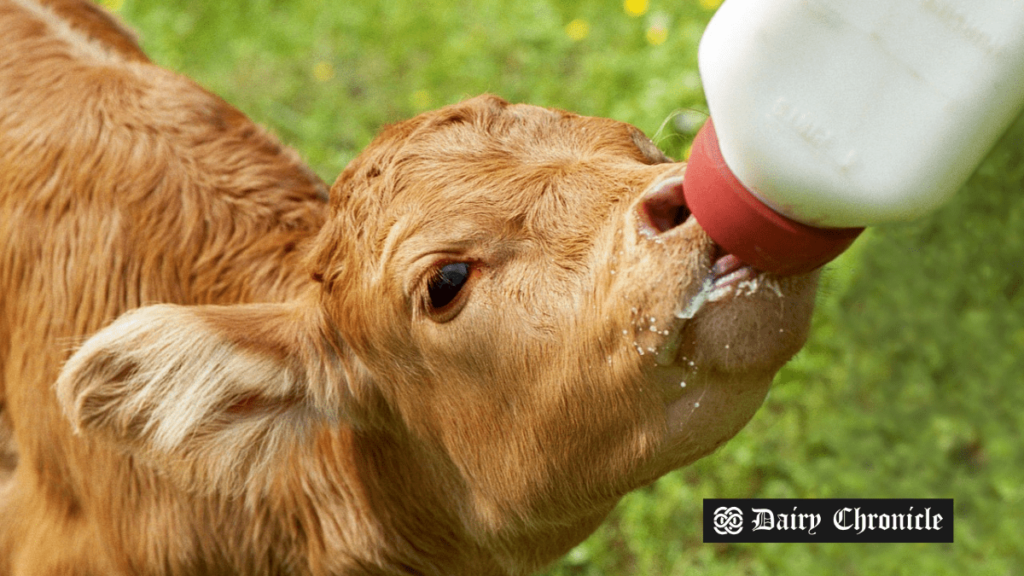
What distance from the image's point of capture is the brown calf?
2.83 meters

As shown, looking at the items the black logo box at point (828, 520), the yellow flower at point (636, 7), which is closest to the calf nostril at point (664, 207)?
the black logo box at point (828, 520)

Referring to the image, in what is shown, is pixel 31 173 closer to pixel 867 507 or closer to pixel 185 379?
pixel 185 379

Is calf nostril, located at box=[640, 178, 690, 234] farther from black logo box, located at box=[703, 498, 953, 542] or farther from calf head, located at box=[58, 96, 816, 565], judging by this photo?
black logo box, located at box=[703, 498, 953, 542]

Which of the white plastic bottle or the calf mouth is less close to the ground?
the white plastic bottle

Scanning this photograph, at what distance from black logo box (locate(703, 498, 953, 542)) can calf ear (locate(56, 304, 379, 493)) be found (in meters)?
2.56

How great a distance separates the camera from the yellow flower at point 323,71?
806 cm

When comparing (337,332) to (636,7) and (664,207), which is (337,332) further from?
(636,7)

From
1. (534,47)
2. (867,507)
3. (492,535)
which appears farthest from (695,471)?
(534,47)

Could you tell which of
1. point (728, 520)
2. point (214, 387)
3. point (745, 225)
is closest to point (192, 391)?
point (214, 387)

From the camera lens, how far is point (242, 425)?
3510 mm

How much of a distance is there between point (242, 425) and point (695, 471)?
313 centimetres

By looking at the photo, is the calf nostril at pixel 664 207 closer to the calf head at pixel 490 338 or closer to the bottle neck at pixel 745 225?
the calf head at pixel 490 338

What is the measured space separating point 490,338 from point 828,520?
10.1 ft

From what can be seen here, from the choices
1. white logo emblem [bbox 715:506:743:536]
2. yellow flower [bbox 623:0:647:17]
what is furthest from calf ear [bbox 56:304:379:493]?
yellow flower [bbox 623:0:647:17]
